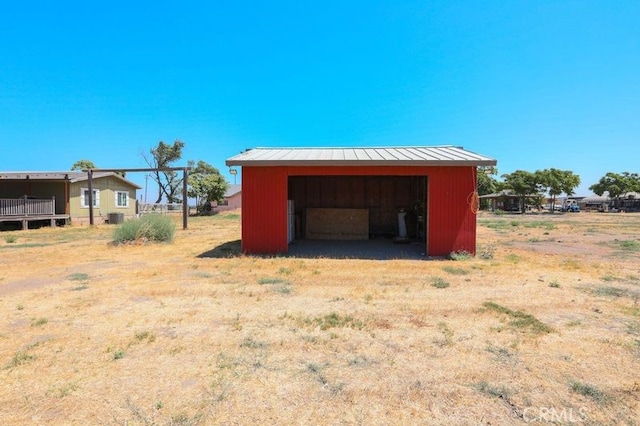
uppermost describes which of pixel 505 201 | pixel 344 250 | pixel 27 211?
pixel 505 201

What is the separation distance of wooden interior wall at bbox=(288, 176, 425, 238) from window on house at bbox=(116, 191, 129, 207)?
17.1 meters

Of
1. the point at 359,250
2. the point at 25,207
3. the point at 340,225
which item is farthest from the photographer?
the point at 25,207

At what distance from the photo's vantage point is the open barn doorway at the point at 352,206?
1392 centimetres

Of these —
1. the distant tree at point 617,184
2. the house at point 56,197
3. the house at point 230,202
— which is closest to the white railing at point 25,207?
the house at point 56,197

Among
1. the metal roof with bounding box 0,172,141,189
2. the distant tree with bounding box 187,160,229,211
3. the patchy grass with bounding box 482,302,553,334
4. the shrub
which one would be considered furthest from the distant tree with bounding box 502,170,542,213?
the metal roof with bounding box 0,172,141,189

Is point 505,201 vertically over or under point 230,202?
over

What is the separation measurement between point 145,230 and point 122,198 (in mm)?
16014

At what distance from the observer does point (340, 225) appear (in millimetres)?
13953

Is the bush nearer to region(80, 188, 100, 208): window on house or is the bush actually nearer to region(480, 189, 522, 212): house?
region(80, 188, 100, 208): window on house

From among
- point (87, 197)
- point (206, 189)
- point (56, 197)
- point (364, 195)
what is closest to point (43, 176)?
point (56, 197)

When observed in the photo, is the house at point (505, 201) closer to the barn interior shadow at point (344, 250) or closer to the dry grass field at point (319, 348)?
the barn interior shadow at point (344, 250)

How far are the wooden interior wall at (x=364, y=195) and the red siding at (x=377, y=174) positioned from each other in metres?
4.32

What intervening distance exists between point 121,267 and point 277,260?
3.70 meters

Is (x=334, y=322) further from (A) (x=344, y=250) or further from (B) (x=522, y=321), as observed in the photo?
(A) (x=344, y=250)
